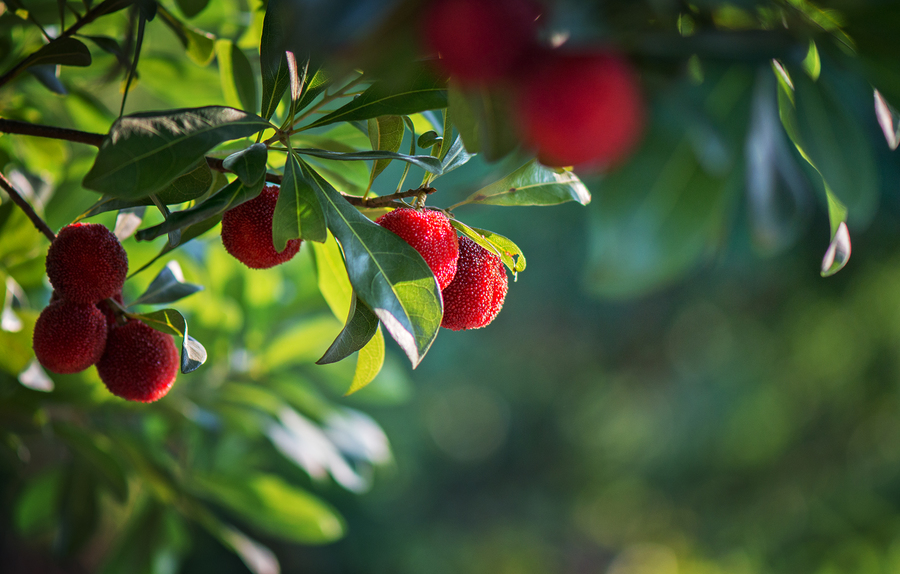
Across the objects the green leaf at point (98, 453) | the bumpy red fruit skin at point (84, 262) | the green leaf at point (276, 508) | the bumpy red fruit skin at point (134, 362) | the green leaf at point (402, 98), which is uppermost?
the green leaf at point (402, 98)

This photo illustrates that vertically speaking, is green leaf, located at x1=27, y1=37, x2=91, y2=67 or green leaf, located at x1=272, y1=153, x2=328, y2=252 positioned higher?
→ green leaf, located at x1=27, y1=37, x2=91, y2=67

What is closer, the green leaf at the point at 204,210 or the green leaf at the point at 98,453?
the green leaf at the point at 204,210

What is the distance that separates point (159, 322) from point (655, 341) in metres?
2.80

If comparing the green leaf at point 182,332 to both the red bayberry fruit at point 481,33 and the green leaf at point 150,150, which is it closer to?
the green leaf at point 150,150

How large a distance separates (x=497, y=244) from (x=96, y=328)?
0.25 metres

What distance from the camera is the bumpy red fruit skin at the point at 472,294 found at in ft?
1.15

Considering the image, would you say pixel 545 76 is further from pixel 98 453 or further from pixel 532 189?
pixel 98 453

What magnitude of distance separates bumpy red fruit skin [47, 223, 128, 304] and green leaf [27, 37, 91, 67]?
0.10 metres

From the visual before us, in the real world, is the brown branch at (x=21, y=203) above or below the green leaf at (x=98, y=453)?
above

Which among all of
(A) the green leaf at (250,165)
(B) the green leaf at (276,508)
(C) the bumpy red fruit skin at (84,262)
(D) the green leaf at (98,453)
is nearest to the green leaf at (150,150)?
(A) the green leaf at (250,165)

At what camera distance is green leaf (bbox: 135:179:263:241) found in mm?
256

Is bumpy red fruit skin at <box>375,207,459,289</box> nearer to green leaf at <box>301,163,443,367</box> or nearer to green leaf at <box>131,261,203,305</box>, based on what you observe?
green leaf at <box>301,163,443,367</box>

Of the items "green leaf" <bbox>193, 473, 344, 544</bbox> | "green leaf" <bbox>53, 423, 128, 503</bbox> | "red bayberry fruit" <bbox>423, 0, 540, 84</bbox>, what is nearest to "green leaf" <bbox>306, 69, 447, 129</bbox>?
"red bayberry fruit" <bbox>423, 0, 540, 84</bbox>

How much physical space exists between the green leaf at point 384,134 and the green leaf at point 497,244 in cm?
5
